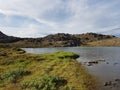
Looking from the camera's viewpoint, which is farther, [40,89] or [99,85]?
[99,85]

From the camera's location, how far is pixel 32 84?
30391 mm

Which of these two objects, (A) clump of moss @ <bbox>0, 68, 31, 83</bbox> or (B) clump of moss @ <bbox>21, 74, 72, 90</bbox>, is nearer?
(B) clump of moss @ <bbox>21, 74, 72, 90</bbox>

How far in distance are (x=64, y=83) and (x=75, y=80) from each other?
8.80ft

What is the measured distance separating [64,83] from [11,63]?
23588mm

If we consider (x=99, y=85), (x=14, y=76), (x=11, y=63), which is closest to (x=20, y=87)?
(x=14, y=76)

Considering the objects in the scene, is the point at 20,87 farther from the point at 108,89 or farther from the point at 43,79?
the point at 108,89

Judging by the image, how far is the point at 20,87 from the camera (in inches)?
1176

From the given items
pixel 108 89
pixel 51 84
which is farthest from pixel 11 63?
pixel 108 89

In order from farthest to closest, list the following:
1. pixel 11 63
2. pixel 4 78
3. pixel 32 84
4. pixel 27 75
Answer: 1. pixel 11 63
2. pixel 27 75
3. pixel 4 78
4. pixel 32 84

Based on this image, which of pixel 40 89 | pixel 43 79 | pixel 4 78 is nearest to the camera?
pixel 40 89

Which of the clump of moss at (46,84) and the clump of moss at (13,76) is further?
the clump of moss at (13,76)

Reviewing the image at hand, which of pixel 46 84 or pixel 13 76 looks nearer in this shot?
pixel 46 84

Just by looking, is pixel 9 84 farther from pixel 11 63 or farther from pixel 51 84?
pixel 11 63

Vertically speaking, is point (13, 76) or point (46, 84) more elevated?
point (13, 76)
